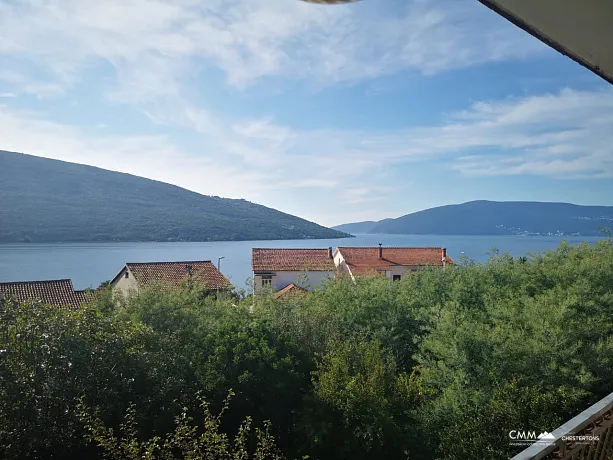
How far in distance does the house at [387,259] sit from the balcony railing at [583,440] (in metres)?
22.8

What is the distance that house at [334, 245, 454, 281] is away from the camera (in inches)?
1034

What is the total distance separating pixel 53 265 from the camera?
5725 centimetres

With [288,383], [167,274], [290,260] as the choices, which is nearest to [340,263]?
[290,260]

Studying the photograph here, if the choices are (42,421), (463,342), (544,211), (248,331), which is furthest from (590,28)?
(544,211)

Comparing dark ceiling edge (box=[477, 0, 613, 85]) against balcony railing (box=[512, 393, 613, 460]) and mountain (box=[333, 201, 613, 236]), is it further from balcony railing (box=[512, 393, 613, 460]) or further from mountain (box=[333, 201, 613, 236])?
mountain (box=[333, 201, 613, 236])

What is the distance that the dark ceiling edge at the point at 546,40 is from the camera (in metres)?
0.89

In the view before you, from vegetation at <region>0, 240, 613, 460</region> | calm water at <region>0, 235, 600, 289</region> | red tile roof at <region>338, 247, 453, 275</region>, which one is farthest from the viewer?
calm water at <region>0, 235, 600, 289</region>

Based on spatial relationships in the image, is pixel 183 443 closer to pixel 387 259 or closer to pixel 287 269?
pixel 287 269

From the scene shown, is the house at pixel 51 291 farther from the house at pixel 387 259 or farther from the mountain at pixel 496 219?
the mountain at pixel 496 219

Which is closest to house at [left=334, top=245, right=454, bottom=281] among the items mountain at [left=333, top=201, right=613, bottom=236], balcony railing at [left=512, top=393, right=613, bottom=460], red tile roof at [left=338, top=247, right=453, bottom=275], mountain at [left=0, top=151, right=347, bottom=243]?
red tile roof at [left=338, top=247, right=453, bottom=275]

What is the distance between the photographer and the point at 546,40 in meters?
0.97

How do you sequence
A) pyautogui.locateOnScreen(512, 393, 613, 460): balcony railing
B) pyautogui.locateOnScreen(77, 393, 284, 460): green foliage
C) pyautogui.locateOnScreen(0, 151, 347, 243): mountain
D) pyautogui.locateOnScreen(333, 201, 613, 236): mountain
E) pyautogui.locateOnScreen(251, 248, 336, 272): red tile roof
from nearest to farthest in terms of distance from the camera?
pyautogui.locateOnScreen(512, 393, 613, 460): balcony railing < pyautogui.locateOnScreen(77, 393, 284, 460): green foliage < pyautogui.locateOnScreen(251, 248, 336, 272): red tile roof < pyautogui.locateOnScreen(0, 151, 347, 243): mountain < pyautogui.locateOnScreen(333, 201, 613, 236): mountain

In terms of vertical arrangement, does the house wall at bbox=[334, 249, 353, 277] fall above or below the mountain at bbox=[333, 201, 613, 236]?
below

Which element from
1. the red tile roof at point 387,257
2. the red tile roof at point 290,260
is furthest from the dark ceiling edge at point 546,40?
the red tile roof at point 290,260
